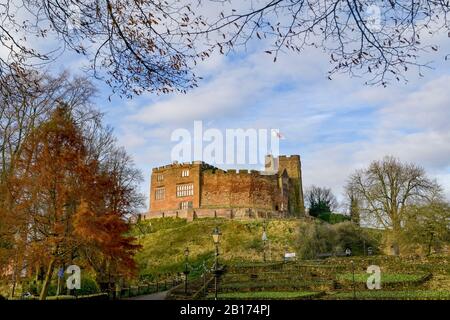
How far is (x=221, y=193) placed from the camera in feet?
183

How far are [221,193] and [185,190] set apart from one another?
15.2 ft

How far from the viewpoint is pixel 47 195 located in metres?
16.5

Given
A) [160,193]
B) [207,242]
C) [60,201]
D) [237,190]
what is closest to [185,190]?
[160,193]

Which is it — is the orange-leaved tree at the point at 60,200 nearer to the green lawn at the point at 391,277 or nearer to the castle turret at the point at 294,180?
the green lawn at the point at 391,277

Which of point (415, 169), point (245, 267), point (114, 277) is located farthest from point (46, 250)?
point (415, 169)

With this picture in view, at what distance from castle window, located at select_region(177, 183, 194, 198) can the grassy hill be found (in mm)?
5046

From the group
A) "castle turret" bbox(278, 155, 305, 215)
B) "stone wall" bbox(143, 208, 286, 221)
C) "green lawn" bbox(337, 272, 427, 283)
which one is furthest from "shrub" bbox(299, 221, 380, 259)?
"castle turret" bbox(278, 155, 305, 215)

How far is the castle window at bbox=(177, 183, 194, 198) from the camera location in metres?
56.8

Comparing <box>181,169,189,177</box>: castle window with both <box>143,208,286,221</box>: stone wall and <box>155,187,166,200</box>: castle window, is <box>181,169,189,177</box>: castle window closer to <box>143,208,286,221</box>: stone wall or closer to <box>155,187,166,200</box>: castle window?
<box>155,187,166,200</box>: castle window

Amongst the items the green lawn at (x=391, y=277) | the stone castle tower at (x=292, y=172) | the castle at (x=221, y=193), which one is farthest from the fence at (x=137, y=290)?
the stone castle tower at (x=292, y=172)

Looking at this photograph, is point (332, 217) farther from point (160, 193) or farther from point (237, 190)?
point (160, 193)

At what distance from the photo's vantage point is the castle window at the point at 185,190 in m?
56.8
